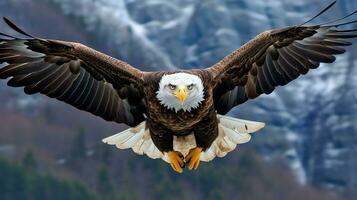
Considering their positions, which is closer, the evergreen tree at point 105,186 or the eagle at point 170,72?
the eagle at point 170,72

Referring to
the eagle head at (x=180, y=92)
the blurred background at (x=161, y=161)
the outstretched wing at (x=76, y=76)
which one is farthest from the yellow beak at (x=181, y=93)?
the blurred background at (x=161, y=161)

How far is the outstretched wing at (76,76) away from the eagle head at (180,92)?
60cm

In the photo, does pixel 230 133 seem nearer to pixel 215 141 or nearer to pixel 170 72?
pixel 215 141

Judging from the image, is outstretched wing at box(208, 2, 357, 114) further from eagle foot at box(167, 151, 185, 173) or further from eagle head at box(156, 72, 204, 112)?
eagle head at box(156, 72, 204, 112)

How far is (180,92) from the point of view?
11336 mm

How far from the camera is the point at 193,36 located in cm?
9088

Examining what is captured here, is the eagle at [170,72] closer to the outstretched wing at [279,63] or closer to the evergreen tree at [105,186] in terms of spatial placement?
the outstretched wing at [279,63]

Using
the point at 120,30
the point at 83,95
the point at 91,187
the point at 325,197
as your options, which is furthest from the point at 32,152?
the point at 83,95

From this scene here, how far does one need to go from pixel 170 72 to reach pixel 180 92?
43 cm

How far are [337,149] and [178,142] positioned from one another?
6439cm

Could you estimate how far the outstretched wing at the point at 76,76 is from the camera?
1223 cm

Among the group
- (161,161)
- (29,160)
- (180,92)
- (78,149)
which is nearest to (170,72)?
(180,92)

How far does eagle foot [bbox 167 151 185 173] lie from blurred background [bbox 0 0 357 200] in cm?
4688

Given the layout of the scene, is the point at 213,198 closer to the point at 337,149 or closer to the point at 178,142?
the point at 337,149
